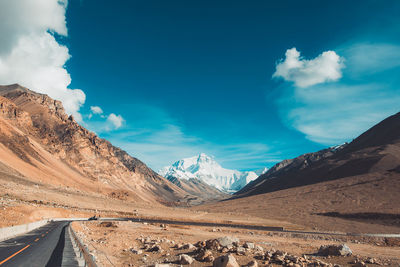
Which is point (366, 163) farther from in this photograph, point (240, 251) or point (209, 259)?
point (209, 259)

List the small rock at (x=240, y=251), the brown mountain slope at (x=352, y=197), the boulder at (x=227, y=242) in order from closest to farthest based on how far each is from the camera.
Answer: the small rock at (x=240, y=251) < the boulder at (x=227, y=242) < the brown mountain slope at (x=352, y=197)

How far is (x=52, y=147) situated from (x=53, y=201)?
109118 mm

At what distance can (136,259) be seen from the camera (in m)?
19.0

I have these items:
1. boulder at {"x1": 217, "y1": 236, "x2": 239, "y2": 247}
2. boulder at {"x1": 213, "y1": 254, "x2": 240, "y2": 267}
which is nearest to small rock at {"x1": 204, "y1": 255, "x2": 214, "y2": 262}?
boulder at {"x1": 213, "y1": 254, "x2": 240, "y2": 267}

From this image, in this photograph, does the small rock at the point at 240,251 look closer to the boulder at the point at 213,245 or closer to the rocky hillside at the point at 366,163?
the boulder at the point at 213,245

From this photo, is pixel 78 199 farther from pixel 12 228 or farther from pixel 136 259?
pixel 136 259

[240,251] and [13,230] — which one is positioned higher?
[240,251]

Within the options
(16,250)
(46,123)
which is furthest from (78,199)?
(46,123)

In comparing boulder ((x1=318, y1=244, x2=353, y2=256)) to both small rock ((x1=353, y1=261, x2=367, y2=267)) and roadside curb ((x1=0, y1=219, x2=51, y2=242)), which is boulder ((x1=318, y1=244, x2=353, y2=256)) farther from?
roadside curb ((x1=0, y1=219, x2=51, y2=242))

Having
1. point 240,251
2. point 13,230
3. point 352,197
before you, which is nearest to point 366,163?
point 352,197

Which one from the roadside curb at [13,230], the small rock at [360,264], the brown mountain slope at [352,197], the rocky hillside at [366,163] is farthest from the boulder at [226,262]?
the rocky hillside at [366,163]

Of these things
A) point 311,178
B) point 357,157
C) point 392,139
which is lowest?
point 311,178

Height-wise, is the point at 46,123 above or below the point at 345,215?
above

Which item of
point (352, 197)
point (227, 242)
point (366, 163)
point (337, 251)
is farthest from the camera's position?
point (366, 163)
